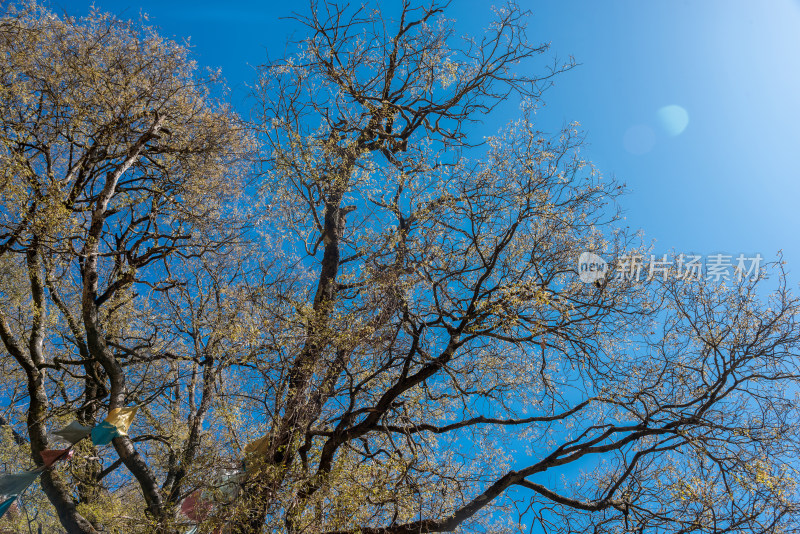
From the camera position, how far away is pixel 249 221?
383 inches

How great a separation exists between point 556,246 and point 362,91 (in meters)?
4.14

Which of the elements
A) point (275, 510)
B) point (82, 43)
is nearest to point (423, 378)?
point (275, 510)

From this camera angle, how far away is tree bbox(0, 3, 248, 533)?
7457 mm

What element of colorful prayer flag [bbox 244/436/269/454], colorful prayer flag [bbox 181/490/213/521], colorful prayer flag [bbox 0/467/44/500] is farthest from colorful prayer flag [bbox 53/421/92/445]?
colorful prayer flag [bbox 244/436/269/454]

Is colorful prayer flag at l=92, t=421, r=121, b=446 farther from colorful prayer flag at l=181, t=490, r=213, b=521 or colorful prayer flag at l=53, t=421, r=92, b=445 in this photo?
colorful prayer flag at l=181, t=490, r=213, b=521

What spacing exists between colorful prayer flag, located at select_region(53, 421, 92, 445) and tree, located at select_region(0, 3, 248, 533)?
1230mm

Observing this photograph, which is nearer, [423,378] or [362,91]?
[423,378]

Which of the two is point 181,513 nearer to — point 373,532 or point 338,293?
point 373,532

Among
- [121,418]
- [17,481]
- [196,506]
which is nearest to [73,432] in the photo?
[121,418]

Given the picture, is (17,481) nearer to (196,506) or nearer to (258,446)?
(196,506)

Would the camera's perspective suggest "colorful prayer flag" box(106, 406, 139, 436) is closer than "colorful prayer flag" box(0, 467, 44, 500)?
No

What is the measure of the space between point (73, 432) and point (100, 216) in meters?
3.30

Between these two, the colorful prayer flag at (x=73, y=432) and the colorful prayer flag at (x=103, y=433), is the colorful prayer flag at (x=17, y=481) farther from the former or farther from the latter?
the colorful prayer flag at (x=103, y=433)

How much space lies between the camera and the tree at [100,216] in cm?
746
